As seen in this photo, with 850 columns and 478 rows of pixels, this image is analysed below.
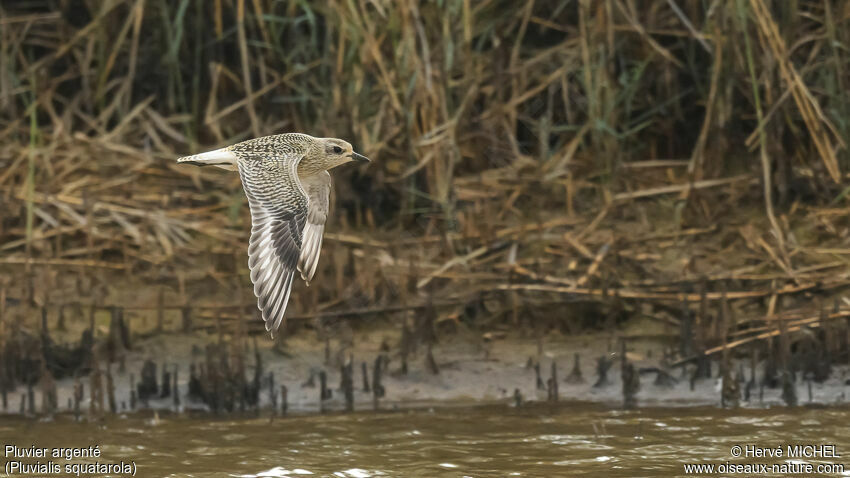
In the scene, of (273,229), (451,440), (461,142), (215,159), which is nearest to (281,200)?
(273,229)

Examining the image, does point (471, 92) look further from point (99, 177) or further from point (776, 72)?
point (99, 177)

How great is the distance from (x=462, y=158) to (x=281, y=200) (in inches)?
88.2

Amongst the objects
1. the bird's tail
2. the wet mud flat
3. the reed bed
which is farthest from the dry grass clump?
the bird's tail

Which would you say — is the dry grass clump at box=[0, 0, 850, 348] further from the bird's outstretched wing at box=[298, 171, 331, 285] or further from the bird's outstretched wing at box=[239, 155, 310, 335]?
the bird's outstretched wing at box=[239, 155, 310, 335]

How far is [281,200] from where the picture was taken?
5480 millimetres

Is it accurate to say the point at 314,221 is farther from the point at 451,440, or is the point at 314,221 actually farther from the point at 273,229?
the point at 451,440

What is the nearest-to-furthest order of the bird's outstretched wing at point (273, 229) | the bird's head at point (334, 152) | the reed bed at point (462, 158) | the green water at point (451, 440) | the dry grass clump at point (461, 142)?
1. the bird's outstretched wing at point (273, 229)
2. the green water at point (451, 440)
3. the bird's head at point (334, 152)
4. the reed bed at point (462, 158)
5. the dry grass clump at point (461, 142)

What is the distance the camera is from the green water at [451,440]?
17.7 ft

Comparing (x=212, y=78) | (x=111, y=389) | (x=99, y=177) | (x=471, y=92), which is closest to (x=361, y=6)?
(x=471, y=92)

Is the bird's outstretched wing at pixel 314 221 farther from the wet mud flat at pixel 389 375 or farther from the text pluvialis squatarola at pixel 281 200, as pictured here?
the wet mud flat at pixel 389 375

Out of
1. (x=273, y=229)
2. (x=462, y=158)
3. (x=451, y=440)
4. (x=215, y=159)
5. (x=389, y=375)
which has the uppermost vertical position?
(x=462, y=158)

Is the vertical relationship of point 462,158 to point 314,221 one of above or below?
above

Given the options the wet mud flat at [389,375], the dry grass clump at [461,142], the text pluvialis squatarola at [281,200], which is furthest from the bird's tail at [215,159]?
the dry grass clump at [461,142]

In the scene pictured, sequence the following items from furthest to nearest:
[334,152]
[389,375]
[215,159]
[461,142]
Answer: [461,142]
[389,375]
[334,152]
[215,159]
